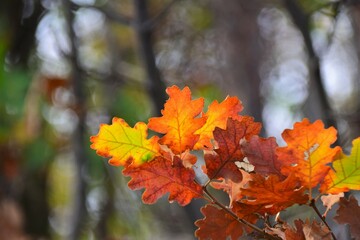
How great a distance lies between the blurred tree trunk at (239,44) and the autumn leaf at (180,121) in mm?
1881

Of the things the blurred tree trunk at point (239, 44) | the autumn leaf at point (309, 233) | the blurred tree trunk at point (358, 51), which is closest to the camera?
the autumn leaf at point (309, 233)

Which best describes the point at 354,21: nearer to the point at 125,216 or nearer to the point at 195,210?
the point at 195,210

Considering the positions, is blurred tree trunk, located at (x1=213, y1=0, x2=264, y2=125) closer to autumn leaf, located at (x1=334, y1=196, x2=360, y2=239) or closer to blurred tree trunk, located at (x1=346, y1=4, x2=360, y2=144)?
blurred tree trunk, located at (x1=346, y1=4, x2=360, y2=144)

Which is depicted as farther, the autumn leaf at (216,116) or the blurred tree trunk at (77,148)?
the blurred tree trunk at (77,148)

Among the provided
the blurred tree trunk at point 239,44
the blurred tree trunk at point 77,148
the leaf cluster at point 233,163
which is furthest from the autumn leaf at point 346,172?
the blurred tree trunk at point 239,44

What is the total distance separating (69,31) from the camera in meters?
2.31

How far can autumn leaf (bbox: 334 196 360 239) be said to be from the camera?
593mm

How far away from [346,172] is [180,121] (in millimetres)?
170

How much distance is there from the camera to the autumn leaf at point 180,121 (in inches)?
24.3

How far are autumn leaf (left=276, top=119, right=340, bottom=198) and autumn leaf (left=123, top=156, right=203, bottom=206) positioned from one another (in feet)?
0.31

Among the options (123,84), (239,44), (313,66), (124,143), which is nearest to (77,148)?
(123,84)

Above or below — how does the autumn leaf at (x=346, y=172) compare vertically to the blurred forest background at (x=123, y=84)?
above

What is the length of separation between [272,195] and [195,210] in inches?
51.1

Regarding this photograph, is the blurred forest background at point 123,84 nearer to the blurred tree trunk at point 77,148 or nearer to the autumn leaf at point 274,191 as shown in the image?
the blurred tree trunk at point 77,148
